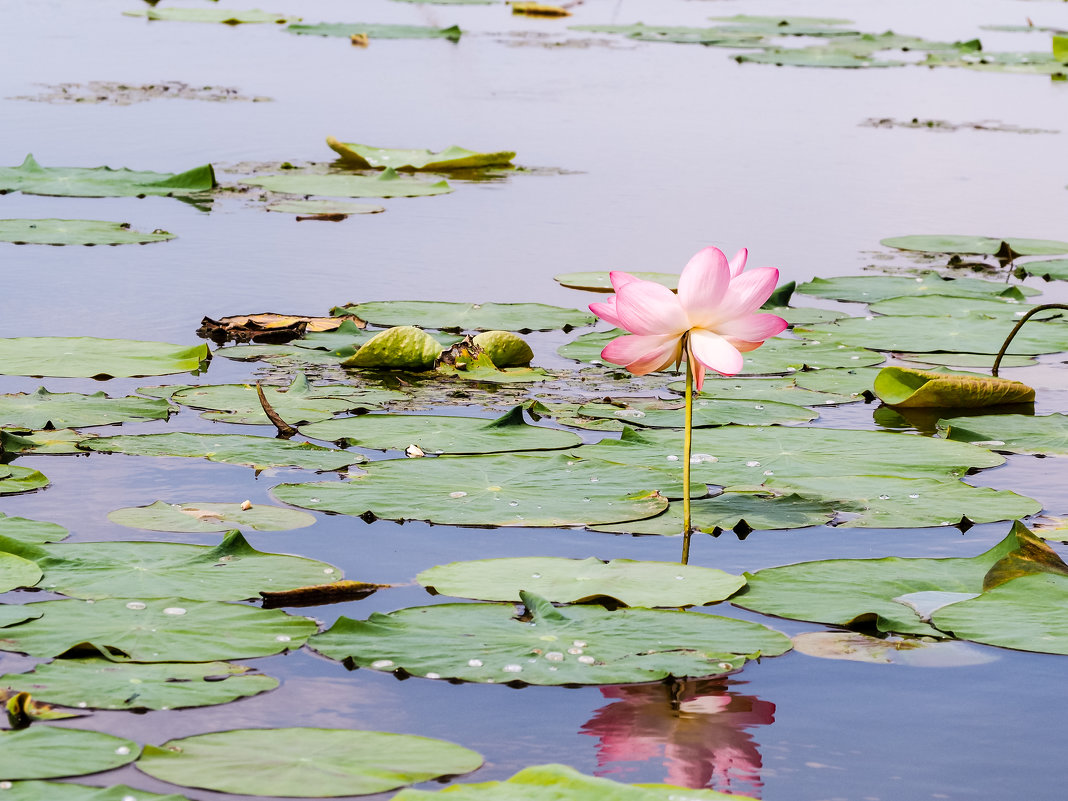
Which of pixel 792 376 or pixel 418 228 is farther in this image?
pixel 418 228

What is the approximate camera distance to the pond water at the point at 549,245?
1819 millimetres

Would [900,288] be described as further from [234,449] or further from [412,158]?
[412,158]

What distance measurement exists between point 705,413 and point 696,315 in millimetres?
896

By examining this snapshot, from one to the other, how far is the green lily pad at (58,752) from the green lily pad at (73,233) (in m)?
3.36

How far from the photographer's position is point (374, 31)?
1277 centimetres

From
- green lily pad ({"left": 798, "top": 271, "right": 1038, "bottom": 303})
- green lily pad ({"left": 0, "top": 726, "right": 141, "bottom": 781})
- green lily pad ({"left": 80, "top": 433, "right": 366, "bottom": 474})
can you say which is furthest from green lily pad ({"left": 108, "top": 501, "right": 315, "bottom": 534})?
green lily pad ({"left": 798, "top": 271, "right": 1038, "bottom": 303})

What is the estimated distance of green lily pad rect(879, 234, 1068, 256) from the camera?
5262 mm

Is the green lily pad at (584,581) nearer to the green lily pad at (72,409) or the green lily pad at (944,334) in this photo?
the green lily pad at (72,409)

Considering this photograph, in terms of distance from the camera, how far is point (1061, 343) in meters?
4.05

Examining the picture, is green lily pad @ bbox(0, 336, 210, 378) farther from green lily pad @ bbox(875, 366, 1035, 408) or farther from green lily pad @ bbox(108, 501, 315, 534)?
green lily pad @ bbox(875, 366, 1035, 408)

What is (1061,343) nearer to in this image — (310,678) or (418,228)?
(418,228)

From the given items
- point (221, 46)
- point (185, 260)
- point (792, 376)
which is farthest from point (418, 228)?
point (221, 46)

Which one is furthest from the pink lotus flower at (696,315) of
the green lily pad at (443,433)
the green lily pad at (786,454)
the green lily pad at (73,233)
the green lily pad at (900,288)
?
the green lily pad at (73,233)

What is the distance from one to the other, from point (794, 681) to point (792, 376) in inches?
71.2
